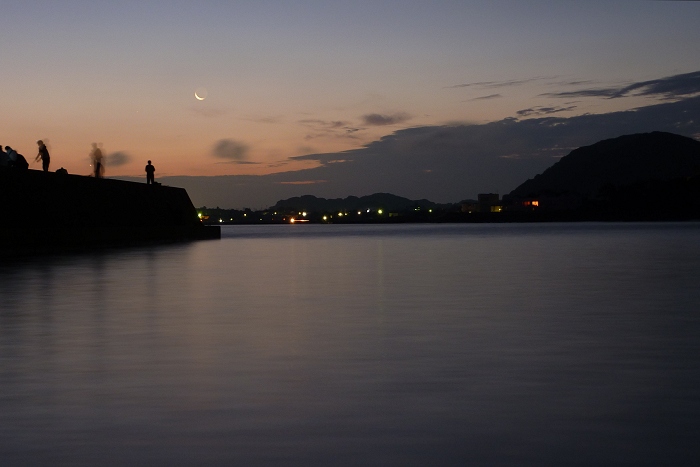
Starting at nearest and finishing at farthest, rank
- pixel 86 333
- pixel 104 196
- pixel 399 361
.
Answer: pixel 399 361
pixel 86 333
pixel 104 196

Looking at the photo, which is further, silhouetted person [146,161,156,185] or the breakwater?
silhouetted person [146,161,156,185]

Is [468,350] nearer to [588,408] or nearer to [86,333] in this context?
[588,408]

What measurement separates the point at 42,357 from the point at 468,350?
4549 millimetres

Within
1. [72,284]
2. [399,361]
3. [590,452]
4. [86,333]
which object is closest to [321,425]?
[590,452]

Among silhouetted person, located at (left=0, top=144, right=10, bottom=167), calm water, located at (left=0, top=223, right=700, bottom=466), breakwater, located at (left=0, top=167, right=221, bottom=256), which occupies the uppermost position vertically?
silhouetted person, located at (left=0, top=144, right=10, bottom=167)

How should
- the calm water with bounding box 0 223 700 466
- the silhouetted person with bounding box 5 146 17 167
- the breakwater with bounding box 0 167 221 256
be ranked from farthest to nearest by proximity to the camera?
1. the silhouetted person with bounding box 5 146 17 167
2. the breakwater with bounding box 0 167 221 256
3. the calm water with bounding box 0 223 700 466

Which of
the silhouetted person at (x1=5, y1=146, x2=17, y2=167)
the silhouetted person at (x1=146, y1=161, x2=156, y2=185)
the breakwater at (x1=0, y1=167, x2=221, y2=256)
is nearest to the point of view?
the breakwater at (x1=0, y1=167, x2=221, y2=256)

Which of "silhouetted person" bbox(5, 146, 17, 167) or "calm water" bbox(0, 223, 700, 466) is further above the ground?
"silhouetted person" bbox(5, 146, 17, 167)

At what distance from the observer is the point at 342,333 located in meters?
11.9

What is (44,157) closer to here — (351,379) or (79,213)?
(79,213)

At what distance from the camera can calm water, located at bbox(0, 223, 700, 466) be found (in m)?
5.70

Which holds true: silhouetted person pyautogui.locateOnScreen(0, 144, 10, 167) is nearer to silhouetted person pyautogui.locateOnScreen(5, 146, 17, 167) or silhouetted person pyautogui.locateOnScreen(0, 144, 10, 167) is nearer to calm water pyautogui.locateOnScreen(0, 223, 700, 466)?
silhouetted person pyautogui.locateOnScreen(5, 146, 17, 167)

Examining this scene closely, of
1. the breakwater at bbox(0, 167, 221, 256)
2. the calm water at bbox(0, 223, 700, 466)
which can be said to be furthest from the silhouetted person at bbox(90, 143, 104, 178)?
the calm water at bbox(0, 223, 700, 466)

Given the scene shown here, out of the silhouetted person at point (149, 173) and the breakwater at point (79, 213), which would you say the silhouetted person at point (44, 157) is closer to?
the breakwater at point (79, 213)
